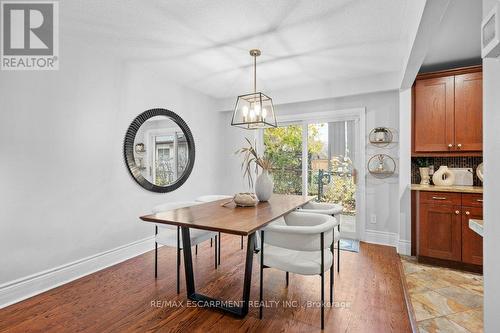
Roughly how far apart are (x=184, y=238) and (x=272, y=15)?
2.06m

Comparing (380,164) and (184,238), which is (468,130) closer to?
(380,164)

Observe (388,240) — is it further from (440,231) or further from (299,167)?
(299,167)

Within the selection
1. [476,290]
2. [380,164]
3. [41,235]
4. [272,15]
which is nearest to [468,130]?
[380,164]

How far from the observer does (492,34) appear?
787 millimetres

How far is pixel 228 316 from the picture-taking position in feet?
6.33

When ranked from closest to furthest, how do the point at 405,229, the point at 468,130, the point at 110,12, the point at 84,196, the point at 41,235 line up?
the point at 110,12 → the point at 41,235 → the point at 84,196 → the point at 468,130 → the point at 405,229

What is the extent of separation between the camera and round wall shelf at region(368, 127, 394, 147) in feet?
11.7

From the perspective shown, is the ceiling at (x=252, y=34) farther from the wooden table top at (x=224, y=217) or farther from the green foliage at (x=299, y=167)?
the wooden table top at (x=224, y=217)

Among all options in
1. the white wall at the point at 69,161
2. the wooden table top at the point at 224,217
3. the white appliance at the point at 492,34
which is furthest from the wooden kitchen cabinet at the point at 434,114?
the white wall at the point at 69,161

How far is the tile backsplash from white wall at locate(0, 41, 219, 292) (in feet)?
11.9

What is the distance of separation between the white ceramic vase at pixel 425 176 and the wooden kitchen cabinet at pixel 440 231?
510 mm

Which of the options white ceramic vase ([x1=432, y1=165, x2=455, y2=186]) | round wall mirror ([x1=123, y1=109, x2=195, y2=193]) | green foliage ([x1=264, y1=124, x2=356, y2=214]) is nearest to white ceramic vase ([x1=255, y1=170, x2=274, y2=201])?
green foliage ([x1=264, y1=124, x2=356, y2=214])

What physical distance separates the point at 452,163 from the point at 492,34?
3.20 metres

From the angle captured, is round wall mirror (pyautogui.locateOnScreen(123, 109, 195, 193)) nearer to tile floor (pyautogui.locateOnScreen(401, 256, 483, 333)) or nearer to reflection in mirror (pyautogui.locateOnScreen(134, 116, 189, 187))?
reflection in mirror (pyautogui.locateOnScreen(134, 116, 189, 187))
